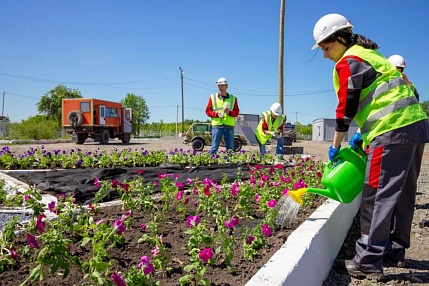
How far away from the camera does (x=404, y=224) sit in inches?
118

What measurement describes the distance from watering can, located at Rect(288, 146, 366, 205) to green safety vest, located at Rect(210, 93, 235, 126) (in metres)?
5.74

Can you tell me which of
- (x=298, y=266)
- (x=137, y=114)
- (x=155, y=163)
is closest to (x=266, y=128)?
(x=155, y=163)

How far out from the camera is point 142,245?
2.52 m

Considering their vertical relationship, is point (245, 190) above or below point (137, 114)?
below

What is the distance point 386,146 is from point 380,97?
35 cm

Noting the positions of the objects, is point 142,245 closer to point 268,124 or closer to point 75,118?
point 268,124

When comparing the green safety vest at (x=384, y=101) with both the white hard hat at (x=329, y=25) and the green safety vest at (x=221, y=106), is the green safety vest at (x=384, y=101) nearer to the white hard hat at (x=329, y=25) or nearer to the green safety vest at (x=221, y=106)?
the white hard hat at (x=329, y=25)

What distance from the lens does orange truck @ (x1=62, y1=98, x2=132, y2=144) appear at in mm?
22297

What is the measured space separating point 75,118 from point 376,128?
21.6 meters

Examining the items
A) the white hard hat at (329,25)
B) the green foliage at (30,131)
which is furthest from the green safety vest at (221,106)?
the green foliage at (30,131)

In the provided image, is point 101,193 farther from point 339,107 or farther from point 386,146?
point 386,146

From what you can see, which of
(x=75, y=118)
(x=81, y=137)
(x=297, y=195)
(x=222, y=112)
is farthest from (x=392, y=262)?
(x=81, y=137)

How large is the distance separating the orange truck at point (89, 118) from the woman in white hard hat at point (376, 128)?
21050mm

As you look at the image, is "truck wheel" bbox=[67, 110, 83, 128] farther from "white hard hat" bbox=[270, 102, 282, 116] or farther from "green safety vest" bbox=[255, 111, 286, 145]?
"white hard hat" bbox=[270, 102, 282, 116]
